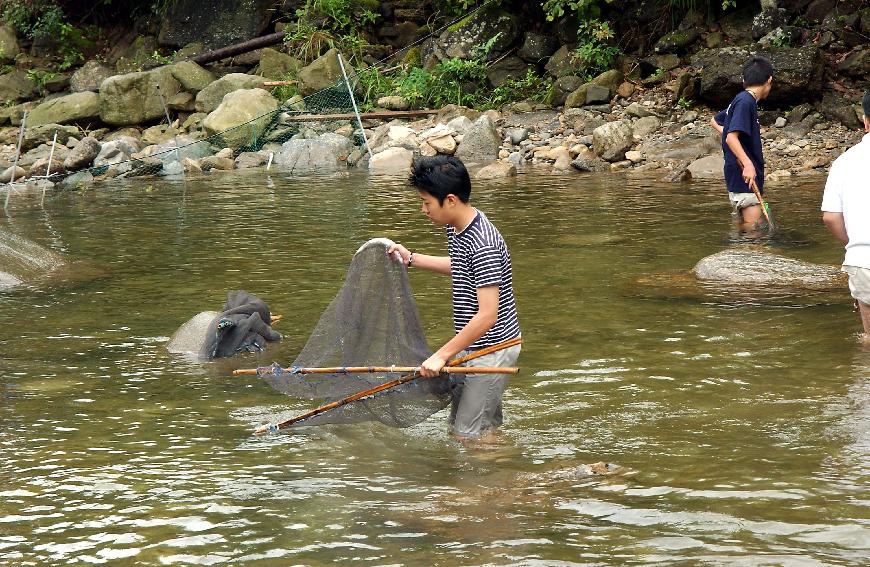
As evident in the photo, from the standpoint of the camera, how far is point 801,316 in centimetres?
778

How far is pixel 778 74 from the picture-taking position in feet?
59.6

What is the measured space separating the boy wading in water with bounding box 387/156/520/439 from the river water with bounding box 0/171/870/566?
1.17 ft

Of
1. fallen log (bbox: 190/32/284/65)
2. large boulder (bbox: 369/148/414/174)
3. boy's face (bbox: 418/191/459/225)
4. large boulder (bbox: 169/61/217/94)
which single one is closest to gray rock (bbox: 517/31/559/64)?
large boulder (bbox: 369/148/414/174)

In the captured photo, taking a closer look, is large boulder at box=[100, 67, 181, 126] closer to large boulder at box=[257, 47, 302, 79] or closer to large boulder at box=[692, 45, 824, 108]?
large boulder at box=[257, 47, 302, 79]

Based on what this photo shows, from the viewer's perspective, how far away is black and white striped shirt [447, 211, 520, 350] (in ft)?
15.8

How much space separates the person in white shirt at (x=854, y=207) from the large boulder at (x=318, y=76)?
59.2 ft

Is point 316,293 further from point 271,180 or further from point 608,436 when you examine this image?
point 271,180

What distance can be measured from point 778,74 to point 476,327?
1495cm

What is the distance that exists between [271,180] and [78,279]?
898 centimetres

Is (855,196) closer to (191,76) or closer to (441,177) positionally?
(441,177)

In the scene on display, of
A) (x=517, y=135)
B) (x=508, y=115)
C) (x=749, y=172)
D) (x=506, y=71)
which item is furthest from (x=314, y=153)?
(x=749, y=172)

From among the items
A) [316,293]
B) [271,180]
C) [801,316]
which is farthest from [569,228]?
[271,180]

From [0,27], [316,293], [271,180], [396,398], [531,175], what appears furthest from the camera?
[0,27]

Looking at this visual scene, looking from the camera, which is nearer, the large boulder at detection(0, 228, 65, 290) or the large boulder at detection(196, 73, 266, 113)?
the large boulder at detection(0, 228, 65, 290)
